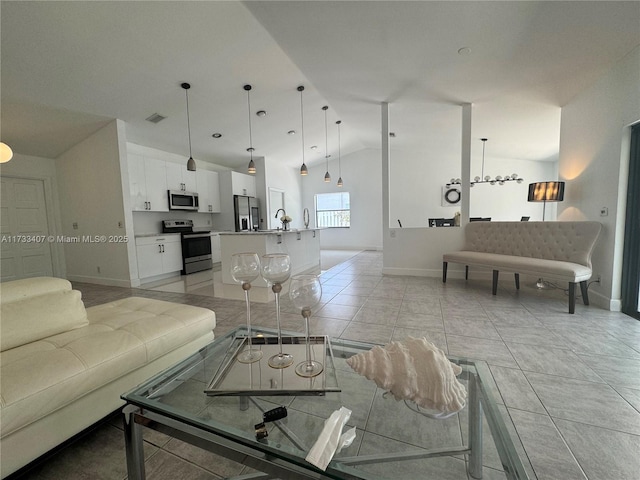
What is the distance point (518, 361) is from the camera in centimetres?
183

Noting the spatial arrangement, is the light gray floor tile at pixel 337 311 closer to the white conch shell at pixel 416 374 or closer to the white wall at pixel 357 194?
the white conch shell at pixel 416 374

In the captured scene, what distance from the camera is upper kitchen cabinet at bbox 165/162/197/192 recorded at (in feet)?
17.7

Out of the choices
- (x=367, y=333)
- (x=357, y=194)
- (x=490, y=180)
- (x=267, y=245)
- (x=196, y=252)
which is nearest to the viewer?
(x=367, y=333)

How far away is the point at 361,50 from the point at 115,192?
4.40 meters

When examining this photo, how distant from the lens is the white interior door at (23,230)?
15.0 feet

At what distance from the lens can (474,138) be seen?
577 centimetres

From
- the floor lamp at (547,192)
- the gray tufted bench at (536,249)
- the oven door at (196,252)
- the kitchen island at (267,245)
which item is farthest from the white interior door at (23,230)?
the floor lamp at (547,192)

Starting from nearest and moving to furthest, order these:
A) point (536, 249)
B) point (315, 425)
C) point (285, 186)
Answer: point (315, 425), point (536, 249), point (285, 186)

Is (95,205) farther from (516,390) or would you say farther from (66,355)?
(516,390)

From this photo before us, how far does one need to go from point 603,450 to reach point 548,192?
3.34m

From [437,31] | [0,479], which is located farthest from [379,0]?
[0,479]

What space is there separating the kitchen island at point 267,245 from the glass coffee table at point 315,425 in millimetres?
2669

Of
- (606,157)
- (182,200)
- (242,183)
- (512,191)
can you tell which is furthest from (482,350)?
(512,191)

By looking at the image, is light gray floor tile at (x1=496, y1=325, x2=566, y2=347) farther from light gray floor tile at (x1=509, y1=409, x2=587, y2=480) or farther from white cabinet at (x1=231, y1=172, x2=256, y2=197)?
white cabinet at (x1=231, y1=172, x2=256, y2=197)
